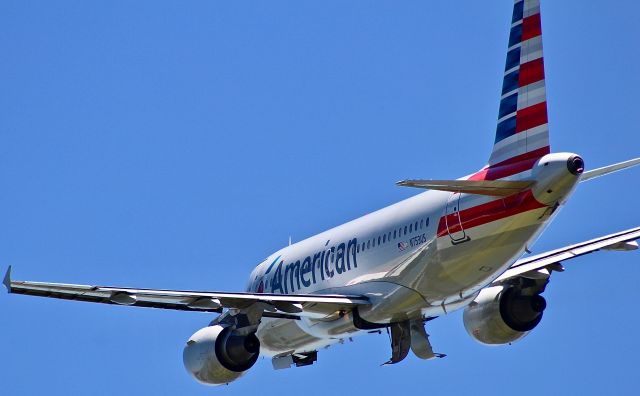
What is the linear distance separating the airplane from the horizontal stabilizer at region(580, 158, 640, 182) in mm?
34

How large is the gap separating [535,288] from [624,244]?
10.1 feet

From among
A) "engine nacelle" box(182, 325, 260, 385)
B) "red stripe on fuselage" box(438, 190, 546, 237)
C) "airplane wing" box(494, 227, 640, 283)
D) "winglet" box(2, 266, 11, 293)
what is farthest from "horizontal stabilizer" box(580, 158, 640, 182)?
"winglet" box(2, 266, 11, 293)

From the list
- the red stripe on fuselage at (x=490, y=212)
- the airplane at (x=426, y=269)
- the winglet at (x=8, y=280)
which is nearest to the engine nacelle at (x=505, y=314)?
the airplane at (x=426, y=269)

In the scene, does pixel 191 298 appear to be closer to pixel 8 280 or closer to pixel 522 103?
pixel 8 280

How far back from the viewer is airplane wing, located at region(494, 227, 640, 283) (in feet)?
140

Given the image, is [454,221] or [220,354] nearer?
[454,221]

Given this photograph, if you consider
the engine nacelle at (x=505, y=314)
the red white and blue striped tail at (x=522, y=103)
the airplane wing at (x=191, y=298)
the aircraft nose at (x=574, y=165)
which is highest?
the red white and blue striped tail at (x=522, y=103)

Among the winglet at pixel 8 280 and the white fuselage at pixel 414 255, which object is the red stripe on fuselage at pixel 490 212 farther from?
the winglet at pixel 8 280

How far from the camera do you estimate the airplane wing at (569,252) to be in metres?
42.6

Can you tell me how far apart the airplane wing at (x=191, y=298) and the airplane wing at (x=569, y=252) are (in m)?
4.58

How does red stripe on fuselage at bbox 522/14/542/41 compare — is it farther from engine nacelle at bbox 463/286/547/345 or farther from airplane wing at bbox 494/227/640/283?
engine nacelle at bbox 463/286/547/345

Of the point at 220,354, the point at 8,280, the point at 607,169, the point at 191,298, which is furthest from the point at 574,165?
the point at 8,280

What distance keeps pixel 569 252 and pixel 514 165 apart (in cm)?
642

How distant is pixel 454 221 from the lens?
39.1 meters
